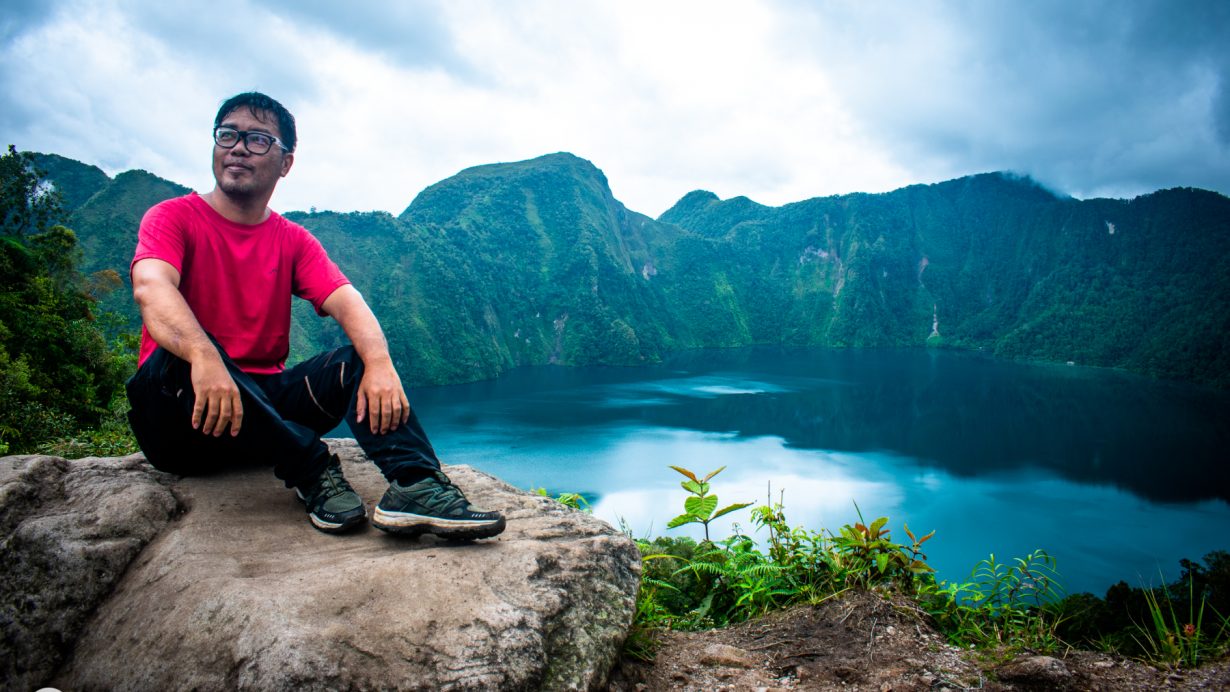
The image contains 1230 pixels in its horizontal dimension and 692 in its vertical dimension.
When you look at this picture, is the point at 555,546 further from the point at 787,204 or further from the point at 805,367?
the point at 787,204

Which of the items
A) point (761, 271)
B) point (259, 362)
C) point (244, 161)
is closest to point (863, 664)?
point (259, 362)

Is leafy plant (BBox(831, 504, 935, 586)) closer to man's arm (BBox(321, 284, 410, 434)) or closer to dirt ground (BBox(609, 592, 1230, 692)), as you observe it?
dirt ground (BBox(609, 592, 1230, 692))

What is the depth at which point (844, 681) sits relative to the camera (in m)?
1.97

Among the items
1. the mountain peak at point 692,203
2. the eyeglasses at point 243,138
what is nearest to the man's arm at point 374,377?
the eyeglasses at point 243,138

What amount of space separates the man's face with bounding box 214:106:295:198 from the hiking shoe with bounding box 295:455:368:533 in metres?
1.19

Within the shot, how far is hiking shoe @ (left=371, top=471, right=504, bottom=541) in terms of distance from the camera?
79.4 inches

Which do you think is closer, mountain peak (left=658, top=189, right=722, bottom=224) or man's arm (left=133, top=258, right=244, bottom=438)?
man's arm (left=133, top=258, right=244, bottom=438)

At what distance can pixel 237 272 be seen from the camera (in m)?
2.37

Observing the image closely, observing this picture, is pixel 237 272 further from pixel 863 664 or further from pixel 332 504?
pixel 863 664

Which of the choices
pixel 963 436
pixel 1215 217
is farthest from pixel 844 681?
pixel 1215 217

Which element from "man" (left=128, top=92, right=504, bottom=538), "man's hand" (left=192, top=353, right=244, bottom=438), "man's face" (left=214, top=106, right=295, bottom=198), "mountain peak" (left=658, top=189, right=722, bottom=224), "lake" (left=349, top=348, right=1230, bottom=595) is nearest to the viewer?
"man's hand" (left=192, top=353, right=244, bottom=438)

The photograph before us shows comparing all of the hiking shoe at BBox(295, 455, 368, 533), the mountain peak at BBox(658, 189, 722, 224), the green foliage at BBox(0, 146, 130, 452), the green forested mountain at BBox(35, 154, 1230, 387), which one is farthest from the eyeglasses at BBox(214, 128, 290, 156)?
the mountain peak at BBox(658, 189, 722, 224)

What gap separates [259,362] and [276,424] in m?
0.52

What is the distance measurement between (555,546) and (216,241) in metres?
1.79
